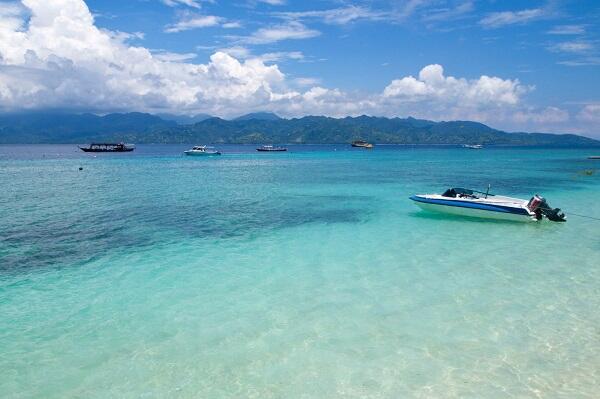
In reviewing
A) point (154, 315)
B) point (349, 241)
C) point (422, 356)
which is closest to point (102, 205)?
point (349, 241)

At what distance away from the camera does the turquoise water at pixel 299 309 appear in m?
10.2

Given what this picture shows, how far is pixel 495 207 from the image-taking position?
2859 cm

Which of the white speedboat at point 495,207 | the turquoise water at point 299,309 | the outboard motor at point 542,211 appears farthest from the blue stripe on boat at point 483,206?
the turquoise water at point 299,309

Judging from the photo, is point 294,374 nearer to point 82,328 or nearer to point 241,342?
point 241,342

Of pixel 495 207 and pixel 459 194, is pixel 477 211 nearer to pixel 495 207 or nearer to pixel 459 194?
pixel 495 207

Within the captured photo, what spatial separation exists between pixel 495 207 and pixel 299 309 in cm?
1971

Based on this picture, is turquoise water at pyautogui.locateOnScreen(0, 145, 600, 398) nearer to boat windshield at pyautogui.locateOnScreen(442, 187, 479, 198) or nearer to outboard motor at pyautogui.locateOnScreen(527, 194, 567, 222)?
outboard motor at pyautogui.locateOnScreen(527, 194, 567, 222)

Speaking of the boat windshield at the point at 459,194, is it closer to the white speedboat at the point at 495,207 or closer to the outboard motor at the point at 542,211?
the white speedboat at the point at 495,207

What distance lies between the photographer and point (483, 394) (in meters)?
9.59

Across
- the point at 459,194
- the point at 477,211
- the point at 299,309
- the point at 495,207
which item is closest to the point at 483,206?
the point at 477,211

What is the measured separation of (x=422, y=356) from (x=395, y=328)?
1659mm

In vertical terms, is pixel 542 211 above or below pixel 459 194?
below

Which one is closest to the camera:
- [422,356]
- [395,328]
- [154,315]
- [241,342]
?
[422,356]

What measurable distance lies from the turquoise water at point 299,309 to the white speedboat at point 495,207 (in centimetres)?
92
